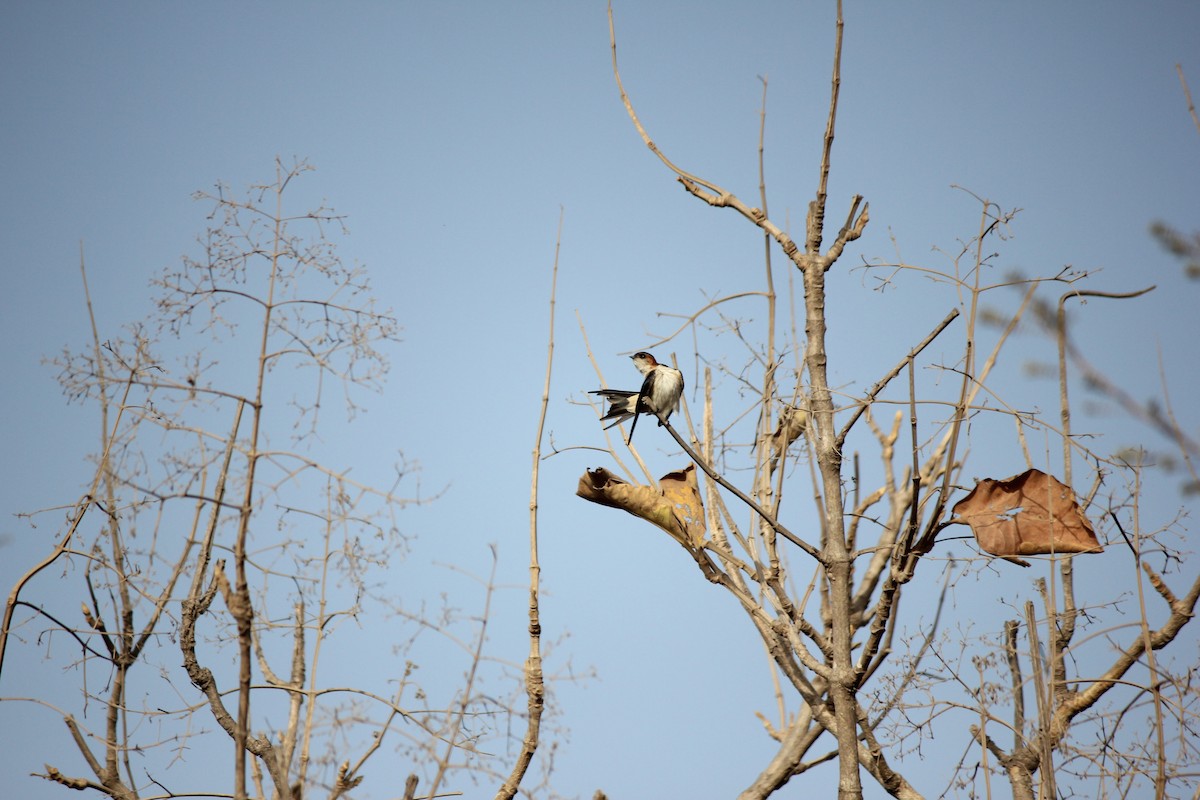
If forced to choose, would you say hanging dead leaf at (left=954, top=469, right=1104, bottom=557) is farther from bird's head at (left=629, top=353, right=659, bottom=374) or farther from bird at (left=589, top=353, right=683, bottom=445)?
bird's head at (left=629, top=353, right=659, bottom=374)

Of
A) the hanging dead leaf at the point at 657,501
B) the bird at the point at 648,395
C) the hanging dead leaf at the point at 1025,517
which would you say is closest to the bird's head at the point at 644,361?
the bird at the point at 648,395

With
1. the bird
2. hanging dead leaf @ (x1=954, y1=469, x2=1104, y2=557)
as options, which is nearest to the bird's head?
the bird

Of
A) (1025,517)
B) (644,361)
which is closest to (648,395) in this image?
(644,361)

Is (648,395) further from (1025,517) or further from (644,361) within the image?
(1025,517)

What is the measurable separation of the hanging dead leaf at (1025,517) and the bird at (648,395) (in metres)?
1.44

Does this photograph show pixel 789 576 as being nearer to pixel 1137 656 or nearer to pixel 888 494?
pixel 1137 656

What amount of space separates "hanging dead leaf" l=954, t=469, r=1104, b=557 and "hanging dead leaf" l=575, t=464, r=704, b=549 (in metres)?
1.12

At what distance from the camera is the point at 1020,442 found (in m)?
4.07

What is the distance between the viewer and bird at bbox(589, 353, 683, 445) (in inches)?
190

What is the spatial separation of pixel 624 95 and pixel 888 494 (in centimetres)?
338

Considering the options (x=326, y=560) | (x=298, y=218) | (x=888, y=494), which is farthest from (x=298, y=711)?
(x=888, y=494)

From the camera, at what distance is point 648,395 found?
197 inches

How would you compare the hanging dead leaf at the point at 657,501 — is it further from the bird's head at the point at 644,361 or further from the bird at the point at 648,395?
the bird's head at the point at 644,361

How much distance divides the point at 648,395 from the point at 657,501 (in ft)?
3.23
